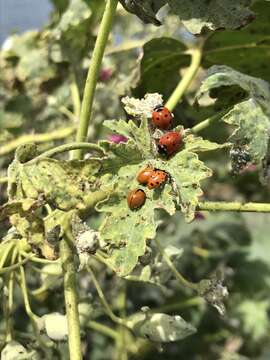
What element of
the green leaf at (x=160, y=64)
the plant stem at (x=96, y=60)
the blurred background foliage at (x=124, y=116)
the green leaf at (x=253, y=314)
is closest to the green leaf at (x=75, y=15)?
the blurred background foliage at (x=124, y=116)

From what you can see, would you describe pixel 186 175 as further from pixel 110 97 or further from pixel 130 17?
pixel 130 17

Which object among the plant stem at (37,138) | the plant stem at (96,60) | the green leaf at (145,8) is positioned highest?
the plant stem at (37,138)

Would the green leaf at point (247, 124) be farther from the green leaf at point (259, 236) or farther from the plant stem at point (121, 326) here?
the green leaf at point (259, 236)

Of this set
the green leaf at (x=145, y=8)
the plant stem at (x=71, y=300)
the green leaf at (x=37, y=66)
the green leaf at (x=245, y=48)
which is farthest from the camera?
the green leaf at (x=37, y=66)

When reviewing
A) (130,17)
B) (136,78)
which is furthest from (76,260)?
(130,17)

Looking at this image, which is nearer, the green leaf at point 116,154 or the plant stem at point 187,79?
the green leaf at point 116,154

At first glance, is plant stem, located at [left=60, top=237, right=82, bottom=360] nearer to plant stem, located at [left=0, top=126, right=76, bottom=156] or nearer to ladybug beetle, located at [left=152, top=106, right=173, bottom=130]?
ladybug beetle, located at [left=152, top=106, right=173, bottom=130]
